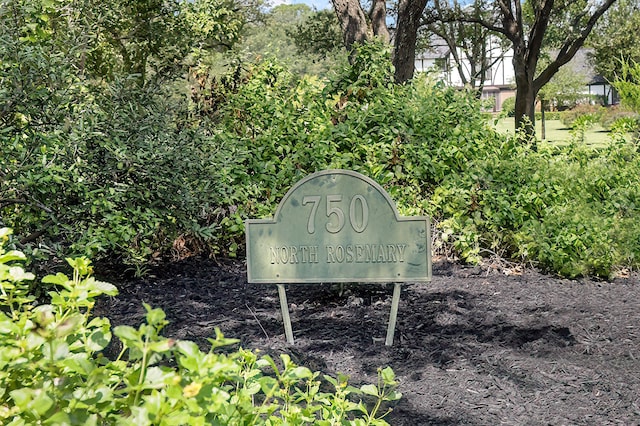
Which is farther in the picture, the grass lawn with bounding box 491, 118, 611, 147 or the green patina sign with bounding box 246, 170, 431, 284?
the grass lawn with bounding box 491, 118, 611, 147

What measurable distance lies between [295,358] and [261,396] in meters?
0.64

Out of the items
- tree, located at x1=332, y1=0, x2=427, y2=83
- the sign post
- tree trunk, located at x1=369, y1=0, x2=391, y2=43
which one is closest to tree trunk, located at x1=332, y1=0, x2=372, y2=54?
tree, located at x1=332, y1=0, x2=427, y2=83

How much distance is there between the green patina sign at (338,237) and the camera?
4.27 meters

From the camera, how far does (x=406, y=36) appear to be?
10.9 m

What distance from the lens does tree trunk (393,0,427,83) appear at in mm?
10805

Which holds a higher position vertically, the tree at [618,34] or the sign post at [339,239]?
the tree at [618,34]

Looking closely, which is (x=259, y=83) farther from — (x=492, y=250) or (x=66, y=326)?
(x=66, y=326)

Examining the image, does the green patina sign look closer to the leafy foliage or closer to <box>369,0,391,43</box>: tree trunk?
the leafy foliage

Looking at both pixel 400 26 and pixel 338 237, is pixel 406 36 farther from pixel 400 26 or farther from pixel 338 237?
pixel 338 237

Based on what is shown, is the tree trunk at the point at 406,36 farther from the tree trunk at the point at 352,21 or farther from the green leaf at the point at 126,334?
the green leaf at the point at 126,334

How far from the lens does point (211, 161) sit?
18.9ft

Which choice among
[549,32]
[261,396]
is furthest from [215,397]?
[549,32]

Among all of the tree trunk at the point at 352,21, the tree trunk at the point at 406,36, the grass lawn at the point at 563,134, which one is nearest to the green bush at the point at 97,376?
the grass lawn at the point at 563,134

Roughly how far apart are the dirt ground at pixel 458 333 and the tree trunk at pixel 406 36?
531 centimetres
